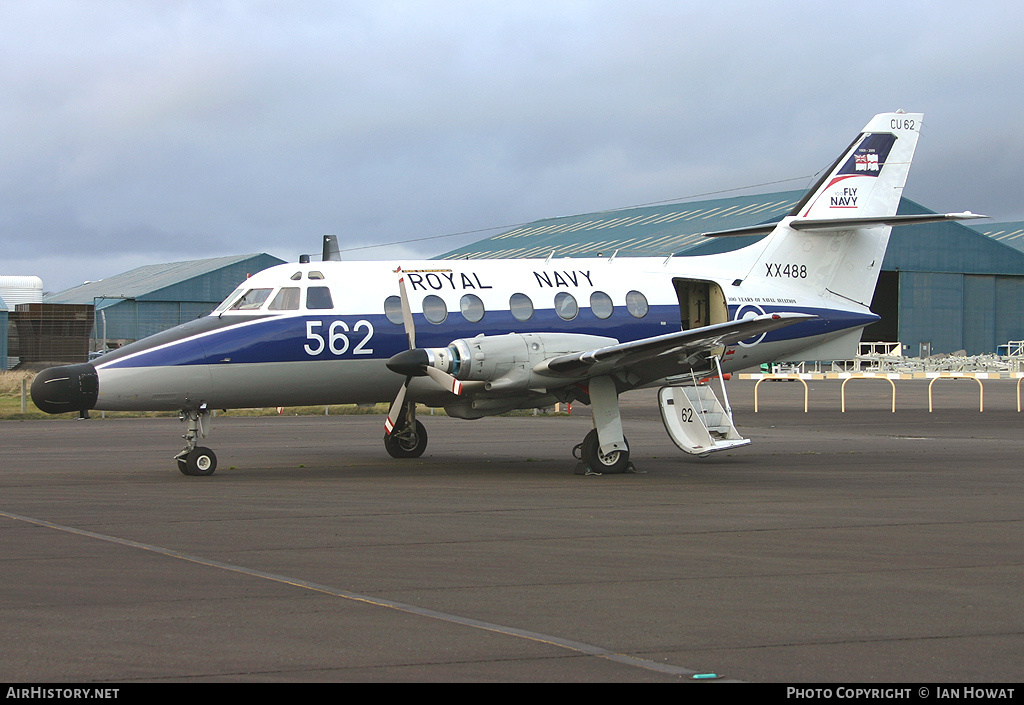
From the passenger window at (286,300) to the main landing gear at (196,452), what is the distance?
1911 millimetres

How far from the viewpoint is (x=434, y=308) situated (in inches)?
683

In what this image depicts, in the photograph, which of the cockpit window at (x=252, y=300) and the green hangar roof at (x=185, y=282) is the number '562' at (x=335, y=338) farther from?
the green hangar roof at (x=185, y=282)

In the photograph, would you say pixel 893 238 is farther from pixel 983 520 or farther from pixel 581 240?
pixel 983 520

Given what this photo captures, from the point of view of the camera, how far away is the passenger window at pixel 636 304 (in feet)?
60.5

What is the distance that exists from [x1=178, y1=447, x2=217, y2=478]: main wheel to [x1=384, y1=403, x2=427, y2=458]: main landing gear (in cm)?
368

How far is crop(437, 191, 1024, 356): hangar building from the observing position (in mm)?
63781

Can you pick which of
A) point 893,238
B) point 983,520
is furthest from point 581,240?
point 983,520

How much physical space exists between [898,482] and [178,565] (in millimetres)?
10657

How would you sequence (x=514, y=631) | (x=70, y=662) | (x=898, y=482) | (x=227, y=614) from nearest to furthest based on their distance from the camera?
(x=70, y=662) → (x=514, y=631) → (x=227, y=614) → (x=898, y=482)

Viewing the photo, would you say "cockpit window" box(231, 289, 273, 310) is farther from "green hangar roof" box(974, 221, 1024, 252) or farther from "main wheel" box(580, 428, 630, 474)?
"green hangar roof" box(974, 221, 1024, 252)

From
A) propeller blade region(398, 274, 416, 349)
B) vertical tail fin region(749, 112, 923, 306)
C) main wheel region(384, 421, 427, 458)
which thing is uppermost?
vertical tail fin region(749, 112, 923, 306)

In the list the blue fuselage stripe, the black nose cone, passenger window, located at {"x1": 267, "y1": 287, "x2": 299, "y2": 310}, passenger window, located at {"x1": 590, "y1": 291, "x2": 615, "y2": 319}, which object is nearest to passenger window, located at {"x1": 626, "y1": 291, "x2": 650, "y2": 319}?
the blue fuselage stripe

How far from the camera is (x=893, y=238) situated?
216ft
